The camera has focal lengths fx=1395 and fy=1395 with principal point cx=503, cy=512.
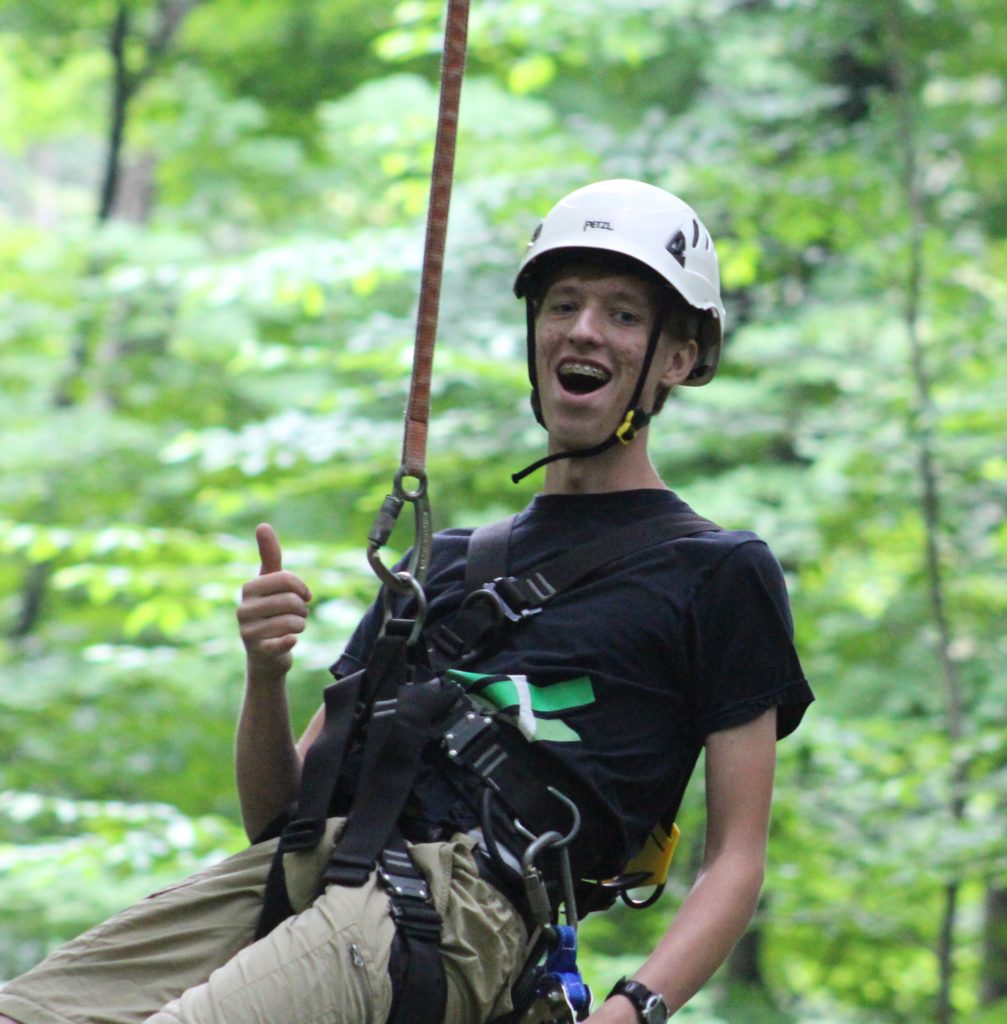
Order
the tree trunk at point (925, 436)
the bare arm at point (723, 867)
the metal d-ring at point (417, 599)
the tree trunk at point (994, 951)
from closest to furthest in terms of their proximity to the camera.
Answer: the bare arm at point (723, 867), the metal d-ring at point (417, 599), the tree trunk at point (925, 436), the tree trunk at point (994, 951)

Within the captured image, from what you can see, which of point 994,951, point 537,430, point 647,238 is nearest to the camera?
point 647,238

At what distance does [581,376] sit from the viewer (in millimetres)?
2332

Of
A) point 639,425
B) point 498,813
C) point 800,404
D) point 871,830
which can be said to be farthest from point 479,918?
point 800,404

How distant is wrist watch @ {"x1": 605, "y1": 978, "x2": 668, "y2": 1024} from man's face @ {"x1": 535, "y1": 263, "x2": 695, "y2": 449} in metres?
0.88

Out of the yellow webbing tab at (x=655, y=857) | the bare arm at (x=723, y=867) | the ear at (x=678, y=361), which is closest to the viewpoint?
the bare arm at (x=723, y=867)

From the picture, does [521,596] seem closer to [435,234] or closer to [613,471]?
[613,471]

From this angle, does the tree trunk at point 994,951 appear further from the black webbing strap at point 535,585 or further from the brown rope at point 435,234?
the brown rope at point 435,234

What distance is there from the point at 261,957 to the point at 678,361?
3.98 ft

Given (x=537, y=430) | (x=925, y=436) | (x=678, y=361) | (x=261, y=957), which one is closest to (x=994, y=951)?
(x=925, y=436)

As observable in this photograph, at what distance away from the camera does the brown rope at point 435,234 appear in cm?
210

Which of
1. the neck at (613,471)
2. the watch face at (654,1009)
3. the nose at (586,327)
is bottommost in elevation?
the watch face at (654,1009)

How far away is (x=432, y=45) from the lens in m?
5.81

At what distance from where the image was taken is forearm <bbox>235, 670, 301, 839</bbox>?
7.32 ft

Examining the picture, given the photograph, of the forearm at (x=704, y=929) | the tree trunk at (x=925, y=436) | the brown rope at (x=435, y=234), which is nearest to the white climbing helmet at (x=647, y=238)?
the brown rope at (x=435, y=234)
